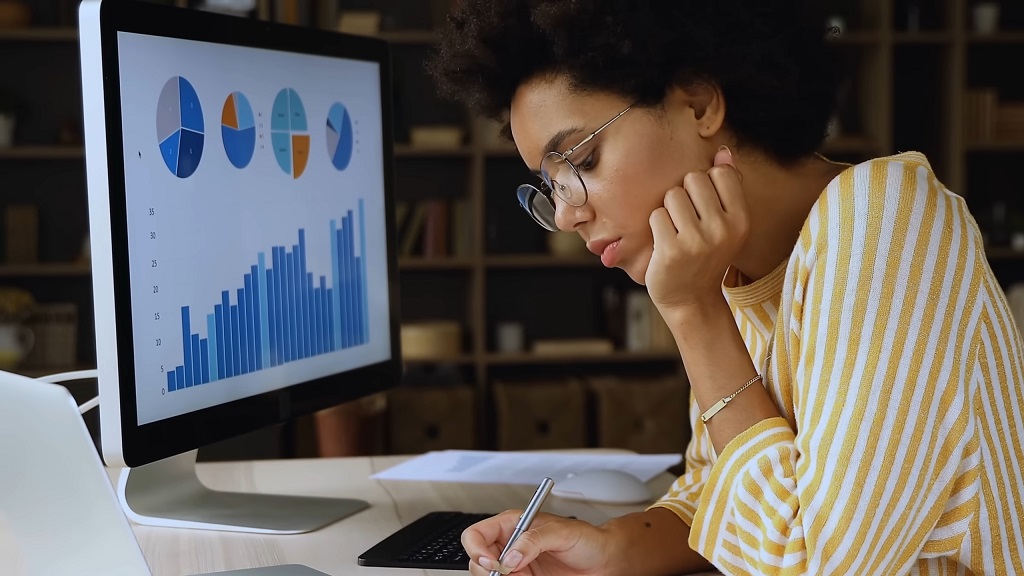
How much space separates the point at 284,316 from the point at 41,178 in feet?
9.87

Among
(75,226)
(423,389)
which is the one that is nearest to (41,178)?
(75,226)

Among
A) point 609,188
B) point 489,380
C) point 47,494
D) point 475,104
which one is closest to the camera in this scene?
point 47,494

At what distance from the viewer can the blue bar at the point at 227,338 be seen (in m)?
1.14

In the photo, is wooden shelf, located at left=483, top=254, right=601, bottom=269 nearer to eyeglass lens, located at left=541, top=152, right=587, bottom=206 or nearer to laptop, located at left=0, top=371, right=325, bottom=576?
eyeglass lens, located at left=541, top=152, right=587, bottom=206

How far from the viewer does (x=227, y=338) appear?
3.78 ft

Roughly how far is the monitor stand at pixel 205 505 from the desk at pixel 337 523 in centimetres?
1

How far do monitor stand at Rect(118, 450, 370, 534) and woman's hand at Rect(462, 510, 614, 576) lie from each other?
0.27 metres

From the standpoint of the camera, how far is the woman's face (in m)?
0.99

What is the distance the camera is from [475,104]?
1127 mm

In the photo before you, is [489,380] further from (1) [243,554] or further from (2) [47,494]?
(2) [47,494]

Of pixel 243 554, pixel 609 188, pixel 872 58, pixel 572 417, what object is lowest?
pixel 572 417

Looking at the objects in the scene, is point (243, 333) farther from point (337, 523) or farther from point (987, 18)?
point (987, 18)

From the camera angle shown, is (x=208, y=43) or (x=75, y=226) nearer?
(x=208, y=43)

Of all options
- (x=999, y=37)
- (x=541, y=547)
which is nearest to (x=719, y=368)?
(x=541, y=547)
